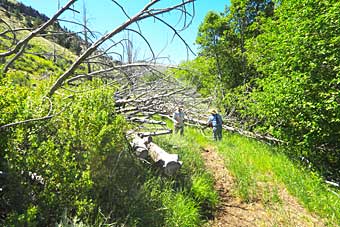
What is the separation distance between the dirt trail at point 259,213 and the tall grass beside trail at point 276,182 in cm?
15

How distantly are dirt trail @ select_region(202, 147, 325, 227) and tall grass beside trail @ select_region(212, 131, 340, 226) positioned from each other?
0.15m

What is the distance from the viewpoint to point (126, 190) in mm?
3662

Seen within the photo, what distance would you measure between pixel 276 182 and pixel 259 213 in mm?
1465

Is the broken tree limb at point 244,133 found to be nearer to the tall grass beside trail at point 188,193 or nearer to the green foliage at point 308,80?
the green foliage at point 308,80

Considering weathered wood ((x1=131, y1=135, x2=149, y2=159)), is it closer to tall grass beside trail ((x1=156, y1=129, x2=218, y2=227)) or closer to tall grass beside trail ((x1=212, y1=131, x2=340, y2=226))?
tall grass beside trail ((x1=156, y1=129, x2=218, y2=227))

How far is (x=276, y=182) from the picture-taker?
19.2 ft

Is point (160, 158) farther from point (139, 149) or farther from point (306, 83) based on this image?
point (306, 83)

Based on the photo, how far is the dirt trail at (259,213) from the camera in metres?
4.32

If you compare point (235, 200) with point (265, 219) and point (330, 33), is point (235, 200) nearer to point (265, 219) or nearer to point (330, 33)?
point (265, 219)

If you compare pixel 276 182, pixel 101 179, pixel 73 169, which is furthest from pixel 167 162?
pixel 276 182

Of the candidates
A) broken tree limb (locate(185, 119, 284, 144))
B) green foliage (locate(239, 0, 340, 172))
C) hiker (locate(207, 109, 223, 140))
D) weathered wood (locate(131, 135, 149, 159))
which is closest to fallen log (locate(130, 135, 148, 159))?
weathered wood (locate(131, 135, 149, 159))

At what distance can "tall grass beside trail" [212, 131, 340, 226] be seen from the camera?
4883 millimetres

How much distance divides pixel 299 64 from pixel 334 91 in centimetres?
138

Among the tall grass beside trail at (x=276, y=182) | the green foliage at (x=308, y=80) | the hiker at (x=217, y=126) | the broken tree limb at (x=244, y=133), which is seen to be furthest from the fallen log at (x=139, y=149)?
the broken tree limb at (x=244, y=133)
